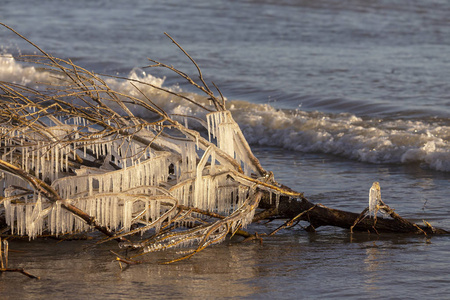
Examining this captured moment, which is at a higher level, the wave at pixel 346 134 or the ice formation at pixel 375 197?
the wave at pixel 346 134

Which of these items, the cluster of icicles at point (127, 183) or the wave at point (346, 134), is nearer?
the cluster of icicles at point (127, 183)

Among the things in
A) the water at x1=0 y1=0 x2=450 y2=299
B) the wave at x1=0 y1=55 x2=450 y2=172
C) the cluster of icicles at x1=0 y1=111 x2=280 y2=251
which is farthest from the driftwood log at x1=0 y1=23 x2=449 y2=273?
the wave at x1=0 y1=55 x2=450 y2=172

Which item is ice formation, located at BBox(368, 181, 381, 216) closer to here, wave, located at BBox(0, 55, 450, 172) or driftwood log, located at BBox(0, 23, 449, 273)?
driftwood log, located at BBox(0, 23, 449, 273)

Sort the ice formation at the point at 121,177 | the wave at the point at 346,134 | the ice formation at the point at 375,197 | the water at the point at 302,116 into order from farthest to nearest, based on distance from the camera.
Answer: the wave at the point at 346,134 → the ice formation at the point at 375,197 → the ice formation at the point at 121,177 → the water at the point at 302,116

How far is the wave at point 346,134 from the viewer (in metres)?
8.44

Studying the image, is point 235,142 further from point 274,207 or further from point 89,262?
point 89,262

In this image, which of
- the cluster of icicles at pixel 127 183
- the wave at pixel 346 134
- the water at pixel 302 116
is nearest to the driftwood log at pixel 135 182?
the cluster of icicles at pixel 127 183

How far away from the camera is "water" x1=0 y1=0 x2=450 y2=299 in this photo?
434 cm

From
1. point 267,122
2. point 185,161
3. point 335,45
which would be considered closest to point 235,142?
point 185,161

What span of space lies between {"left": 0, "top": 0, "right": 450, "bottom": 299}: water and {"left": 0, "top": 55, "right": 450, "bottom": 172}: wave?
0.02 meters

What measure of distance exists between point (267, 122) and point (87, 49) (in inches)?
302

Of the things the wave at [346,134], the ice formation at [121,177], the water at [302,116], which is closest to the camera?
the water at [302,116]

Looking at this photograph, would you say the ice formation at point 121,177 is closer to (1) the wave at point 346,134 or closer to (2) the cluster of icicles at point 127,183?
(2) the cluster of icicles at point 127,183

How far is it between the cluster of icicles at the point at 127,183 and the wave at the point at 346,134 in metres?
3.74
